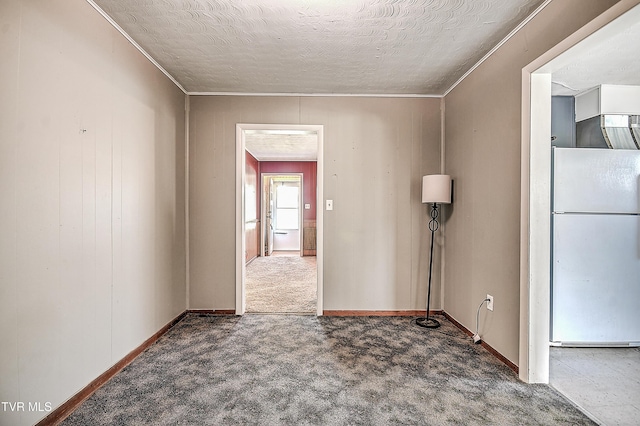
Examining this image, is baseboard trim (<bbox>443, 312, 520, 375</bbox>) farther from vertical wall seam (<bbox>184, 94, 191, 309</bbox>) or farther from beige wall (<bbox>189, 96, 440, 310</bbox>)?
vertical wall seam (<bbox>184, 94, 191, 309</bbox>)

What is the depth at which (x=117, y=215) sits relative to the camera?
2080 millimetres

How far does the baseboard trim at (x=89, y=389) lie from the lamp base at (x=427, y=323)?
251 centimetres

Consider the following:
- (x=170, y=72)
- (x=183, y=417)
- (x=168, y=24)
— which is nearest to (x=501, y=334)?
(x=183, y=417)

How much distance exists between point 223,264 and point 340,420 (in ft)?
6.94

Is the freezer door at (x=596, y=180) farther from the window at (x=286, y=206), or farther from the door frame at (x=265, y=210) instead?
the window at (x=286, y=206)

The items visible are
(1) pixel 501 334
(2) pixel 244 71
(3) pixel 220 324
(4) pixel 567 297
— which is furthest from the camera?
(3) pixel 220 324

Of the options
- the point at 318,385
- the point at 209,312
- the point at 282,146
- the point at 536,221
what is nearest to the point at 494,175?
the point at 536,221

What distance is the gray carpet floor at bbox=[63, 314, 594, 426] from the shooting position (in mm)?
1624

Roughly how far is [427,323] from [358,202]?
1.45 m

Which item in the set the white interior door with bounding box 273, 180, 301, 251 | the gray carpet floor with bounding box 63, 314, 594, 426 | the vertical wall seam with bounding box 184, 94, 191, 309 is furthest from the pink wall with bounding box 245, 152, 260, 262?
the gray carpet floor with bounding box 63, 314, 594, 426

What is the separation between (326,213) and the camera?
3289mm

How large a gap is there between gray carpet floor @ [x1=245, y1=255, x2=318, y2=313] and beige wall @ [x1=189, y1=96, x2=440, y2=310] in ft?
1.55

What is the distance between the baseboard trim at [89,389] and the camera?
60.8 inches

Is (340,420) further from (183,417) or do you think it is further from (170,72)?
(170,72)
